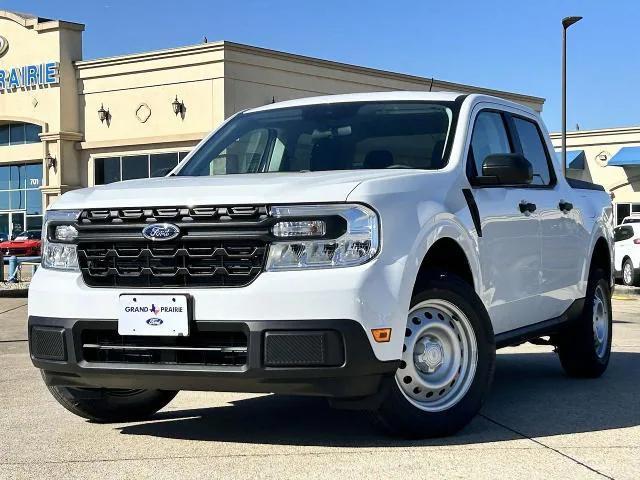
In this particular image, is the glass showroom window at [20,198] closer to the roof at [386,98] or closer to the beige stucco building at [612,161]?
the beige stucco building at [612,161]

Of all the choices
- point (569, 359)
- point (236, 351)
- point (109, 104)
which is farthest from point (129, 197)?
point (109, 104)

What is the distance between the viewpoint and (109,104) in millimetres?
36812

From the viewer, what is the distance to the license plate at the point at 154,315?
4660 millimetres

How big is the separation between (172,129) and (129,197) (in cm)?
3033

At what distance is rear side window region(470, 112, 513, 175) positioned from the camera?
19.5 feet

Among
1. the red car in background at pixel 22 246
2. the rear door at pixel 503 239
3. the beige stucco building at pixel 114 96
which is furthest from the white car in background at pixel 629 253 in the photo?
the red car in background at pixel 22 246

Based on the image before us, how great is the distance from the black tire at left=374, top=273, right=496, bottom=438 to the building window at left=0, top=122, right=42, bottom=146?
36664mm

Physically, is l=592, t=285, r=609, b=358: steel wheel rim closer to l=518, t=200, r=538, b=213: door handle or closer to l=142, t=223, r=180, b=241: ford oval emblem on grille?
l=518, t=200, r=538, b=213: door handle

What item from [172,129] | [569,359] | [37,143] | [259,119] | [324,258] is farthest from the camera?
[37,143]

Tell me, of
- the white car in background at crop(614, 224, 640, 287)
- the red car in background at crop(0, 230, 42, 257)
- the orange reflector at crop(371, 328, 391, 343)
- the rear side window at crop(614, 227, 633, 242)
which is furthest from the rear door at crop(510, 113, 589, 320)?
the red car in background at crop(0, 230, 42, 257)

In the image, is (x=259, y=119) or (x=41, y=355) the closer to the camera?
(x=41, y=355)

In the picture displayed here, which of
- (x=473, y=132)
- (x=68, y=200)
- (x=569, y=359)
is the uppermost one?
(x=473, y=132)

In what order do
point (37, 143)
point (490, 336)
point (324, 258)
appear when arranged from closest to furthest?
point (324, 258) < point (490, 336) < point (37, 143)

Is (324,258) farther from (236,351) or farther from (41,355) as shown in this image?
(41,355)
